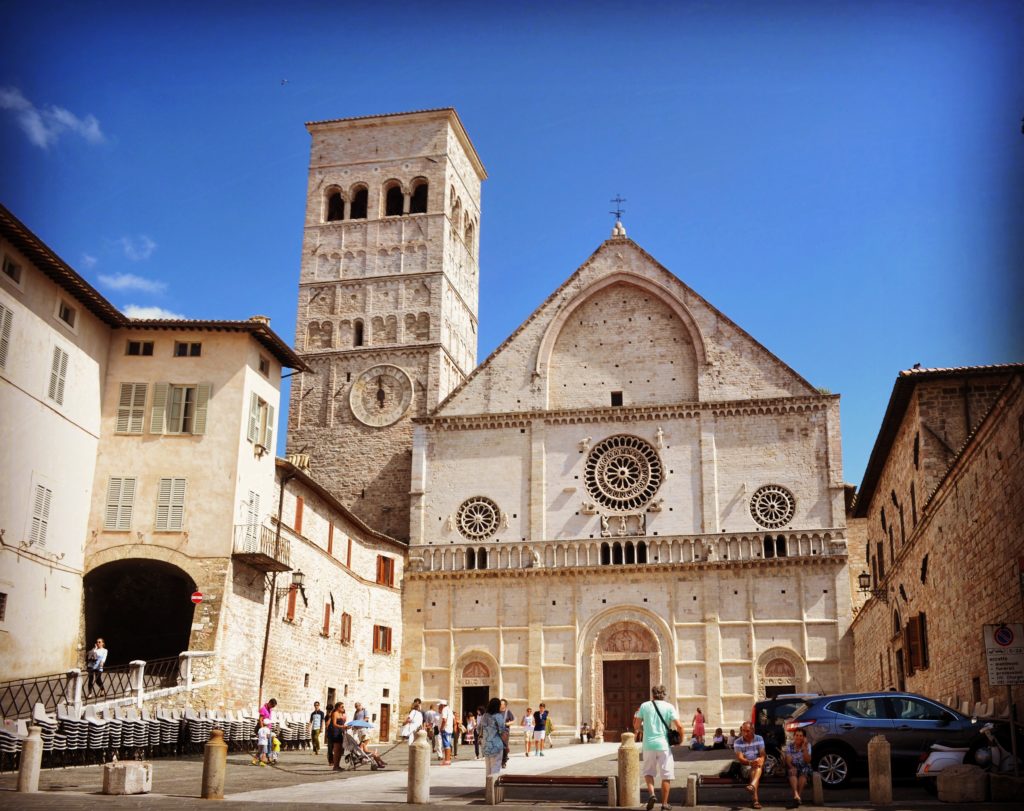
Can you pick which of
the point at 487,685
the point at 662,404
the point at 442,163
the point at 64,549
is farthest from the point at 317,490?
the point at 442,163

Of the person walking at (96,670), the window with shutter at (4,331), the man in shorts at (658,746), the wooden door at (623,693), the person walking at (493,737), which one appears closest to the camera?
the man in shorts at (658,746)

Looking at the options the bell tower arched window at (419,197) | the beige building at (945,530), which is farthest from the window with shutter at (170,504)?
the bell tower arched window at (419,197)

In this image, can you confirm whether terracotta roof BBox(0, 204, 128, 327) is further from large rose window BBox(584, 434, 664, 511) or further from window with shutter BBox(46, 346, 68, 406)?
large rose window BBox(584, 434, 664, 511)

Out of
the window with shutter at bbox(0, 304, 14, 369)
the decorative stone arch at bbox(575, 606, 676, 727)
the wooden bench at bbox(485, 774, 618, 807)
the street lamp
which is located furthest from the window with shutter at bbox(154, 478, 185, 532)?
the street lamp

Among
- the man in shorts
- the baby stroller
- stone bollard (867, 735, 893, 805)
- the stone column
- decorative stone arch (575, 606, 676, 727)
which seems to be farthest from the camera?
decorative stone arch (575, 606, 676, 727)

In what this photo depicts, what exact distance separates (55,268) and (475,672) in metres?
20.8

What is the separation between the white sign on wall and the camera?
1391 centimetres

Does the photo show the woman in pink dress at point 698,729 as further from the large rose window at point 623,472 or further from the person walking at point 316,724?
the person walking at point 316,724

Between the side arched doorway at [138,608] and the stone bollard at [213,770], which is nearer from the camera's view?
the stone bollard at [213,770]

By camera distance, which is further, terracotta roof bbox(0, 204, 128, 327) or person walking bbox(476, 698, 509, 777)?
terracotta roof bbox(0, 204, 128, 327)

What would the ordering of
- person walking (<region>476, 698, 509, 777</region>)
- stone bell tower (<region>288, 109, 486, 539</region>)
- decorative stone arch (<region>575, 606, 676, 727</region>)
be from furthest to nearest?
stone bell tower (<region>288, 109, 486, 539</region>)
decorative stone arch (<region>575, 606, 676, 727</region>)
person walking (<region>476, 698, 509, 777</region>)

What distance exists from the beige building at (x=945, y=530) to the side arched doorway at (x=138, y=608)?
52.6ft

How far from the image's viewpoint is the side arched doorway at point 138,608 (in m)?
26.2

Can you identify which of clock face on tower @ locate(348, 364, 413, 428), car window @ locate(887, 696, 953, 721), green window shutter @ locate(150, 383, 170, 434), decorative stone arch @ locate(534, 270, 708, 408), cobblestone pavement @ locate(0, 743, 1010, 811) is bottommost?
cobblestone pavement @ locate(0, 743, 1010, 811)
